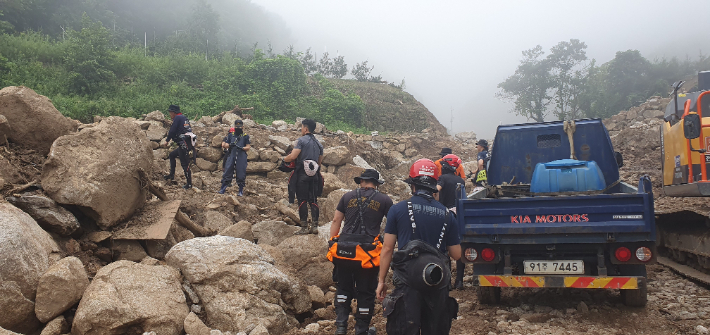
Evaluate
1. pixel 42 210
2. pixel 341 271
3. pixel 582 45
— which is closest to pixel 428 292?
pixel 341 271

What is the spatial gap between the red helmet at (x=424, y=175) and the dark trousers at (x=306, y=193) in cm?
318

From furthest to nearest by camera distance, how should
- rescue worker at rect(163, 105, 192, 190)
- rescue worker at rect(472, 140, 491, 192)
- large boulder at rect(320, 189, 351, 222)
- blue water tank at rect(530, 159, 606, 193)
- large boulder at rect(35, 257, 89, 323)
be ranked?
rescue worker at rect(163, 105, 192, 190), large boulder at rect(320, 189, 351, 222), rescue worker at rect(472, 140, 491, 192), blue water tank at rect(530, 159, 606, 193), large boulder at rect(35, 257, 89, 323)

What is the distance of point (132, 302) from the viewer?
147 inches

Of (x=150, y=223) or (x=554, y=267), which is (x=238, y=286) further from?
(x=554, y=267)

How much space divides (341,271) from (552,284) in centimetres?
206

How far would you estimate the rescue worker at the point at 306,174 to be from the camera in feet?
20.6

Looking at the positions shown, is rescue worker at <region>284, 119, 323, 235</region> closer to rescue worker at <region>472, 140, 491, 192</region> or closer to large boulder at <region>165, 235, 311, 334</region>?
large boulder at <region>165, 235, 311, 334</region>

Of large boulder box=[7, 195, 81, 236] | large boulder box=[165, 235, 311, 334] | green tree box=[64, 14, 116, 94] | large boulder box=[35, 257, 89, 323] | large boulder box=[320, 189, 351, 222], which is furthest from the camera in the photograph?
green tree box=[64, 14, 116, 94]

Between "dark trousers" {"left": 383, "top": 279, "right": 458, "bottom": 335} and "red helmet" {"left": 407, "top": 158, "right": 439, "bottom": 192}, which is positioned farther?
"red helmet" {"left": 407, "top": 158, "right": 439, "bottom": 192}

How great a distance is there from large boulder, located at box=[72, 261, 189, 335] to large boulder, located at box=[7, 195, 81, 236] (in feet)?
3.46

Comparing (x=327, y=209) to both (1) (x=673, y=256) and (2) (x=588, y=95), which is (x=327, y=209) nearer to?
(1) (x=673, y=256)

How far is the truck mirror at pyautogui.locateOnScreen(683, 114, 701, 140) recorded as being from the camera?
17.4ft

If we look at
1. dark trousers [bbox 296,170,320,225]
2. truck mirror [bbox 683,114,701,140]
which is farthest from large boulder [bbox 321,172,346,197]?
truck mirror [bbox 683,114,701,140]

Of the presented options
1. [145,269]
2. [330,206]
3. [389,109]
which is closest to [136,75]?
[389,109]
